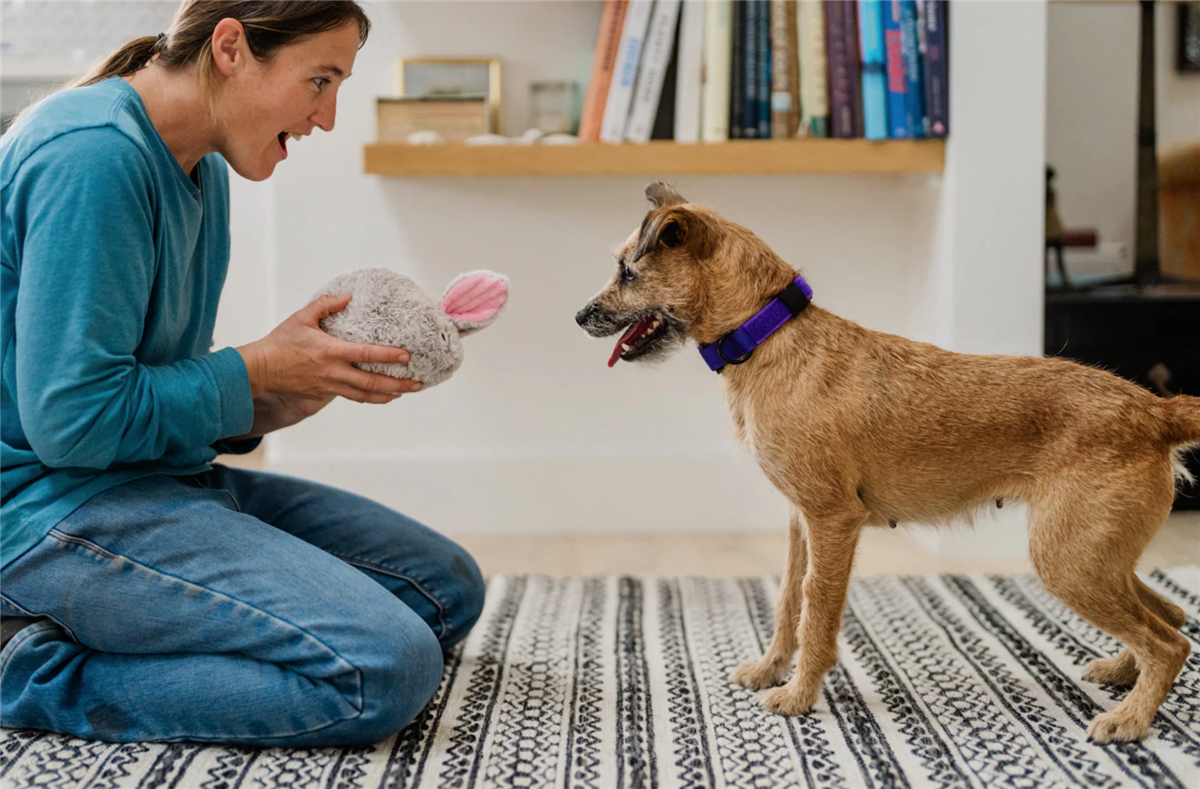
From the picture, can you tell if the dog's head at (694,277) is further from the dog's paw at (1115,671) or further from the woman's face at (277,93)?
the dog's paw at (1115,671)

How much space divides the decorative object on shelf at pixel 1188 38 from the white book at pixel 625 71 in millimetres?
1641

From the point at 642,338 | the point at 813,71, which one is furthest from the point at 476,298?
the point at 813,71

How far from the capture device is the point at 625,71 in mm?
2125

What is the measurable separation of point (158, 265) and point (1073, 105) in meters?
2.47

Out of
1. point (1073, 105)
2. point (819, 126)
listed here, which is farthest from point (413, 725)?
point (1073, 105)

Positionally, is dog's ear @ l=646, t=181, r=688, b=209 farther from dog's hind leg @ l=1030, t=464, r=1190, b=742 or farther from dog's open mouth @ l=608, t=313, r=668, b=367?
dog's hind leg @ l=1030, t=464, r=1190, b=742

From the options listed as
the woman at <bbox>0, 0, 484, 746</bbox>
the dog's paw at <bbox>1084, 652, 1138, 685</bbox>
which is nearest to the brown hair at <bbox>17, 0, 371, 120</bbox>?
the woman at <bbox>0, 0, 484, 746</bbox>

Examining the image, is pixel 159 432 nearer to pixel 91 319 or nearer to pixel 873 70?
pixel 91 319

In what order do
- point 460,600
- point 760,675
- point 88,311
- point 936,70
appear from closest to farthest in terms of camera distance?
point 88,311 < point 760,675 < point 460,600 < point 936,70

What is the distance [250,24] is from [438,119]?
0.97 meters

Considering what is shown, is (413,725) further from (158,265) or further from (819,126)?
(819,126)

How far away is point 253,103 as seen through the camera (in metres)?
1.29

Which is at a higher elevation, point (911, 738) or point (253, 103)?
point (253, 103)

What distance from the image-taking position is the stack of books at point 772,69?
2068 mm
